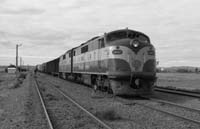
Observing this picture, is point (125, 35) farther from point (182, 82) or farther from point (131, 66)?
point (182, 82)

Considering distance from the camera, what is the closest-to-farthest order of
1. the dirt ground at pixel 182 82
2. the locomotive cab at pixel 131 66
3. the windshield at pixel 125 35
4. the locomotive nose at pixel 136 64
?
the locomotive cab at pixel 131 66
the locomotive nose at pixel 136 64
the windshield at pixel 125 35
the dirt ground at pixel 182 82

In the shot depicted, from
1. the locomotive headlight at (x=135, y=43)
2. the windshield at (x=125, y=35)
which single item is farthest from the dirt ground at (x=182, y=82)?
the locomotive headlight at (x=135, y=43)

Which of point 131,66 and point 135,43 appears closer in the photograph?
point 131,66

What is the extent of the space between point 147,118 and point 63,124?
2988mm

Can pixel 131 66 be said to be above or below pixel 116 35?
below

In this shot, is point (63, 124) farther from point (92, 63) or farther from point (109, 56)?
point (92, 63)

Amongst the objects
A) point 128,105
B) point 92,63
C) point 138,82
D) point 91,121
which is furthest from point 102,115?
point 92,63

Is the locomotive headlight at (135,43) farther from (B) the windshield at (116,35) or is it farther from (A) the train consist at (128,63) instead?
(B) the windshield at (116,35)

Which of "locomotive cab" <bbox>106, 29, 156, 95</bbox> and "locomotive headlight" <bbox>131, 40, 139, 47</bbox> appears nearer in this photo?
"locomotive cab" <bbox>106, 29, 156, 95</bbox>

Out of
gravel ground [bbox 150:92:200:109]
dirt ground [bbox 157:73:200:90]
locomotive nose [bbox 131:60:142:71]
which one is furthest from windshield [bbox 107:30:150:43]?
dirt ground [bbox 157:73:200:90]

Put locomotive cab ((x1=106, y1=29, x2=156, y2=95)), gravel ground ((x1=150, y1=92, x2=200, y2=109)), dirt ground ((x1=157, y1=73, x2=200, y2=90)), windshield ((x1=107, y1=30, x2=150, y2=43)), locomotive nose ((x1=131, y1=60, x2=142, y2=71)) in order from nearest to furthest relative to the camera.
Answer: gravel ground ((x1=150, y1=92, x2=200, y2=109))
locomotive cab ((x1=106, y1=29, x2=156, y2=95))
locomotive nose ((x1=131, y1=60, x2=142, y2=71))
windshield ((x1=107, y1=30, x2=150, y2=43))
dirt ground ((x1=157, y1=73, x2=200, y2=90))

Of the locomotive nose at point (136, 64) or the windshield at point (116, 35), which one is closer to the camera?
the locomotive nose at point (136, 64)

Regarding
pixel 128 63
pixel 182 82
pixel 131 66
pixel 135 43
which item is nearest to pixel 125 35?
pixel 135 43

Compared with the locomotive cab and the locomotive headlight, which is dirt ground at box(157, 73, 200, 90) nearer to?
the locomotive cab
